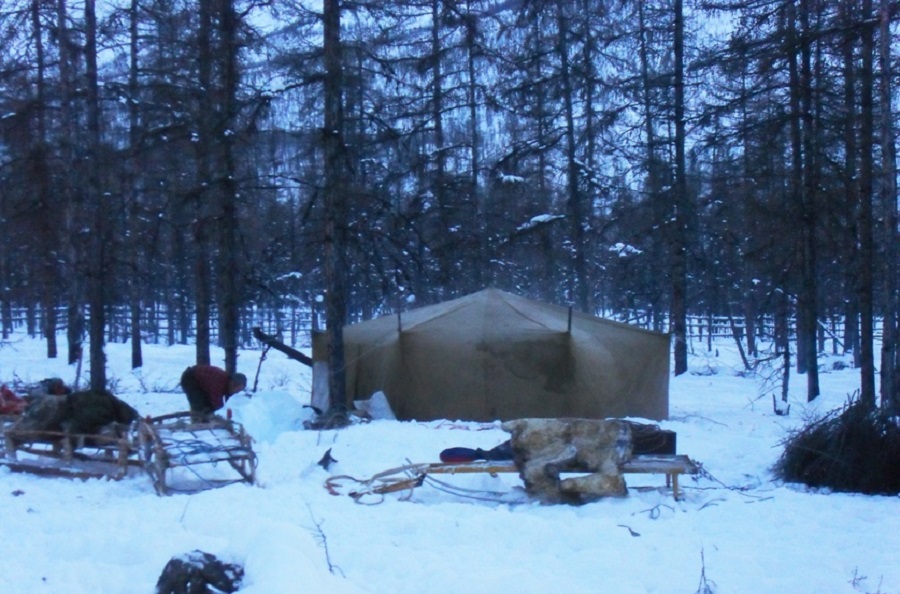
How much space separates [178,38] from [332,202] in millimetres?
5963

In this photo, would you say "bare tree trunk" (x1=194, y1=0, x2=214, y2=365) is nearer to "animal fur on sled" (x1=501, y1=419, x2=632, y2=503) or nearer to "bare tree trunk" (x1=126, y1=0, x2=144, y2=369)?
"bare tree trunk" (x1=126, y1=0, x2=144, y2=369)

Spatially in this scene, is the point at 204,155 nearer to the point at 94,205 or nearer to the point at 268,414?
the point at 94,205

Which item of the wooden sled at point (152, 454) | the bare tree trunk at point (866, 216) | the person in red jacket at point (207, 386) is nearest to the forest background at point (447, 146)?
the bare tree trunk at point (866, 216)

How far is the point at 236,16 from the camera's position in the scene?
16.7 m

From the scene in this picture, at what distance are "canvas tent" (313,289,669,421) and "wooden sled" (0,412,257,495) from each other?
5.25 metres

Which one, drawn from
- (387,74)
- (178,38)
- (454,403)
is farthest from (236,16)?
(454,403)

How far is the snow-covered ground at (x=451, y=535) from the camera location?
6.09m

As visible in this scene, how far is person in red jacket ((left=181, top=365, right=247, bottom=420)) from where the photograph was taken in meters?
12.6

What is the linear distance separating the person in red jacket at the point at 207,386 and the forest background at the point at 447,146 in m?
2.13

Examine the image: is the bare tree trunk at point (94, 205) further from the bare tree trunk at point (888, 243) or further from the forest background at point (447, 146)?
the bare tree trunk at point (888, 243)

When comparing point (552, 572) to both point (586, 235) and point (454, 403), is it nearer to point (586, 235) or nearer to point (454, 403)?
point (454, 403)

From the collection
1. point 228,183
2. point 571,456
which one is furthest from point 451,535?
point 228,183

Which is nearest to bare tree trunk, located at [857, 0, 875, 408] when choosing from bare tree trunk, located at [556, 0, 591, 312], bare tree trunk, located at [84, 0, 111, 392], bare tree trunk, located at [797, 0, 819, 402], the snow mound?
bare tree trunk, located at [797, 0, 819, 402]

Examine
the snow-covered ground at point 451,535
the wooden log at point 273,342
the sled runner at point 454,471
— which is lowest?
the snow-covered ground at point 451,535
